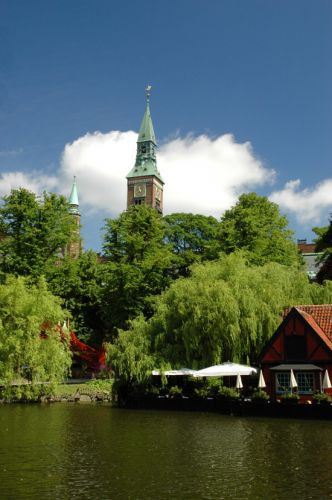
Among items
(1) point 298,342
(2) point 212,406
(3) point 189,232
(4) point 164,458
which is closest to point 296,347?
(1) point 298,342

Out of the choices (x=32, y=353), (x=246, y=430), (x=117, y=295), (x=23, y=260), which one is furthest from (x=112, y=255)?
(x=246, y=430)

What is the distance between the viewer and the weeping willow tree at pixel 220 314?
35.0 m

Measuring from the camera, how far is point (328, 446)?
63.3ft

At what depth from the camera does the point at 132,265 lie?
166ft

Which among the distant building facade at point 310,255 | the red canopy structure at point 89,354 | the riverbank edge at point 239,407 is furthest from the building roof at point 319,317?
→ the distant building facade at point 310,255

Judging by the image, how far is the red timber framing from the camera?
31.8 meters

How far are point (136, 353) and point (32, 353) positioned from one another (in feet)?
22.9

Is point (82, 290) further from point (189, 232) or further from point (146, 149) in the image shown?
point (146, 149)

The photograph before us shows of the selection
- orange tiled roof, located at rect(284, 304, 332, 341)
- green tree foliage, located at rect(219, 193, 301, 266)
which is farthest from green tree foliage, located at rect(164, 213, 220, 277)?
orange tiled roof, located at rect(284, 304, 332, 341)

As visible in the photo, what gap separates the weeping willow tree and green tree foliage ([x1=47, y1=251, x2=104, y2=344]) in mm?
13326

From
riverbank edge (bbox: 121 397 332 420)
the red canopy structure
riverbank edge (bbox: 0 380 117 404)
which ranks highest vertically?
the red canopy structure

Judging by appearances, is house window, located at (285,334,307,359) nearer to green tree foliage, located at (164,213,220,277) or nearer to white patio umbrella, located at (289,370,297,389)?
white patio umbrella, located at (289,370,297,389)

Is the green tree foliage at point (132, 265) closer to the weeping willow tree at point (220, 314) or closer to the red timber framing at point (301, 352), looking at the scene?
the weeping willow tree at point (220, 314)

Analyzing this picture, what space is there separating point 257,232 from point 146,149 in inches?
3290
